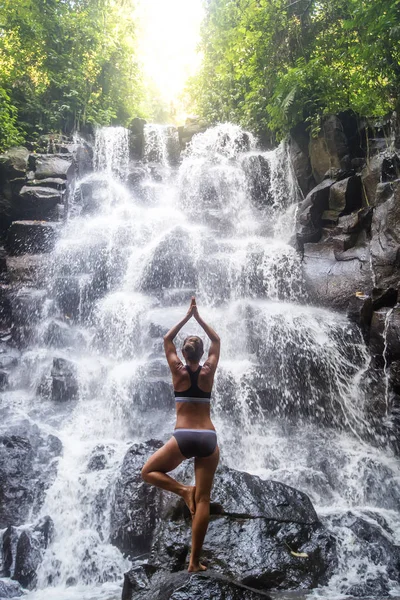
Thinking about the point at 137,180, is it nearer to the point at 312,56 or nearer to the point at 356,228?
the point at 312,56

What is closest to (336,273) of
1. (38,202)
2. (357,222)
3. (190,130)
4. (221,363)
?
(357,222)

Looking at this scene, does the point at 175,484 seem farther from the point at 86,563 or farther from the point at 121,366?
the point at 121,366

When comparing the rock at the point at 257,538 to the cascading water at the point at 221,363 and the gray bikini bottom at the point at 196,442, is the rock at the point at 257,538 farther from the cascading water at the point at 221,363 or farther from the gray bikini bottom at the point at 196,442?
the gray bikini bottom at the point at 196,442

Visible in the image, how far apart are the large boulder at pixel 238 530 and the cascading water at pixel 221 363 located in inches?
11.0

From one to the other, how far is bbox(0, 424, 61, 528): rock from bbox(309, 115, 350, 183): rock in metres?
10.6

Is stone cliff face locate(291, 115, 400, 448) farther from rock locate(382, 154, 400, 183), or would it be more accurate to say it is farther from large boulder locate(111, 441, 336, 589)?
large boulder locate(111, 441, 336, 589)

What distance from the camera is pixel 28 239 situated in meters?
12.4

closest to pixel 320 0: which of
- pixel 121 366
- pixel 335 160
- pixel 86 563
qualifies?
pixel 335 160

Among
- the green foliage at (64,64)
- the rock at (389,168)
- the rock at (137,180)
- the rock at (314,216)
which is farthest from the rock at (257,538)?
the green foliage at (64,64)

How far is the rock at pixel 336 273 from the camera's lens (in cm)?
963

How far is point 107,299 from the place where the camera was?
36.5 ft

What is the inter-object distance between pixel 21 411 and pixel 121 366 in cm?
220

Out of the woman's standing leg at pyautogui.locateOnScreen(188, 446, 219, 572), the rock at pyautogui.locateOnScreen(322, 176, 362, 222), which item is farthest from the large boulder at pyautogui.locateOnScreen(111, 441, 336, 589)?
the rock at pyautogui.locateOnScreen(322, 176, 362, 222)

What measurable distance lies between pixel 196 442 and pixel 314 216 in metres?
9.64
